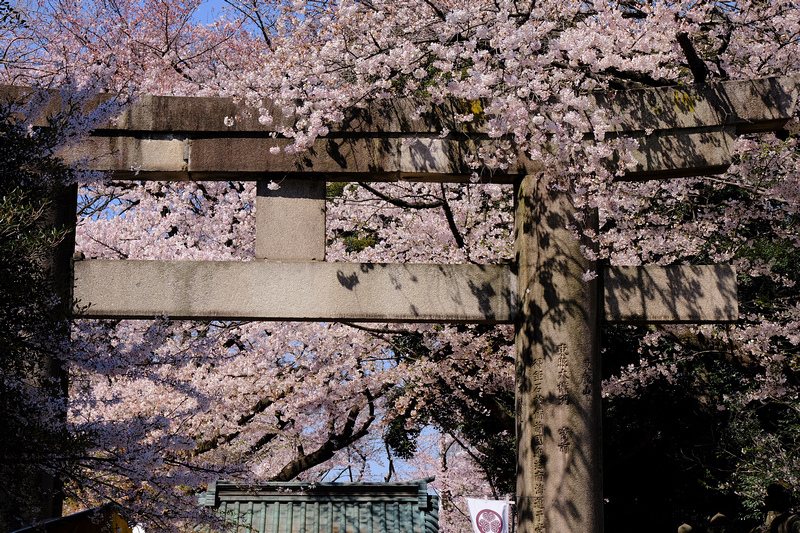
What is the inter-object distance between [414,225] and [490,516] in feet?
15.3

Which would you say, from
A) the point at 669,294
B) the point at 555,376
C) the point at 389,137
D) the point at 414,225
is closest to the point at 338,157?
the point at 389,137

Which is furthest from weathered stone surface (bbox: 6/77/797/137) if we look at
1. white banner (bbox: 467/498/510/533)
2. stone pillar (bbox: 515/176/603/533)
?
white banner (bbox: 467/498/510/533)

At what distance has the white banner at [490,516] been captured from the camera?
1190 centimetres

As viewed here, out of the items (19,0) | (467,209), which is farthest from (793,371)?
(19,0)

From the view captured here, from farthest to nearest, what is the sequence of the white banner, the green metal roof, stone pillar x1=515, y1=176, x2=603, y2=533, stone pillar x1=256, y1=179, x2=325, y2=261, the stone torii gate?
the white banner < the green metal roof < stone pillar x1=256, y1=179, x2=325, y2=261 < the stone torii gate < stone pillar x1=515, y1=176, x2=603, y2=533

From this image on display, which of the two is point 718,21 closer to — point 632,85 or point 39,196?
point 632,85

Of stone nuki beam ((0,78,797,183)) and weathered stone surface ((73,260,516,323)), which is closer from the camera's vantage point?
weathered stone surface ((73,260,516,323))

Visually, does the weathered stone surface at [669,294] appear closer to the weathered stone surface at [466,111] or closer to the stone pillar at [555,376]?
the stone pillar at [555,376]

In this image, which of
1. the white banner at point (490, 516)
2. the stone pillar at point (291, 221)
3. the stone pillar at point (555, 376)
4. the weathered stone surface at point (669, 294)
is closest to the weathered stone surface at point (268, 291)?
the stone pillar at point (291, 221)

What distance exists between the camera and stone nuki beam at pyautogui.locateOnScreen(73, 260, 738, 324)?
6348 millimetres

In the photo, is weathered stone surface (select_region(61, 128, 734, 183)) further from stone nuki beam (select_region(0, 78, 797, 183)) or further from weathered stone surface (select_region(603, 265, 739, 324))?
weathered stone surface (select_region(603, 265, 739, 324))

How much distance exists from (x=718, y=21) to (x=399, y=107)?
10.1ft

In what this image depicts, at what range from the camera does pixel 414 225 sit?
431 inches

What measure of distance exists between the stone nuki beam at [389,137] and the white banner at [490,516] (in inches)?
269
